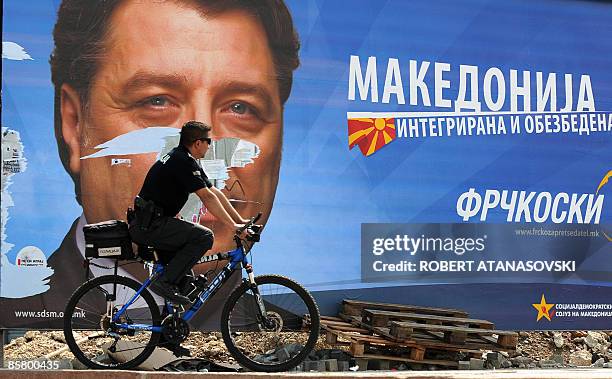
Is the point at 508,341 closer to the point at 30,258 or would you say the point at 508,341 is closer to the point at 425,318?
the point at 425,318

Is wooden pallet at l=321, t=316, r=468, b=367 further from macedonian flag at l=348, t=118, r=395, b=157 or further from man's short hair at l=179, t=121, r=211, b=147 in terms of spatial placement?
man's short hair at l=179, t=121, r=211, b=147

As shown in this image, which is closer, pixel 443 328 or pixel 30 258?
pixel 30 258

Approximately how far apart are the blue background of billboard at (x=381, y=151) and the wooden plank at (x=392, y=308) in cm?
9

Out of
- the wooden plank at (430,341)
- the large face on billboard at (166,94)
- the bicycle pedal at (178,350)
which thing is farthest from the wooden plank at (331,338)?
the bicycle pedal at (178,350)

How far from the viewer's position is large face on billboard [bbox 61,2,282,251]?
7516 millimetres

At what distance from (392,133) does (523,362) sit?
9.07 ft

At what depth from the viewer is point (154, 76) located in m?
7.57

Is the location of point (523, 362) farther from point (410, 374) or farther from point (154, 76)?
point (154, 76)

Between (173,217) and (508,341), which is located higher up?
(173,217)

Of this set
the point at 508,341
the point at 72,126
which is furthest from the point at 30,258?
the point at 508,341

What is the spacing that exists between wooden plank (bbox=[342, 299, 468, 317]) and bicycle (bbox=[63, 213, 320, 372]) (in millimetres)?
1351

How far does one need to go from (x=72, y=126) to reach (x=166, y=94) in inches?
36.1

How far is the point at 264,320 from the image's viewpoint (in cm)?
648

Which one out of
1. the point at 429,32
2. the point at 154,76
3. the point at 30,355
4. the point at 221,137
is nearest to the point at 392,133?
the point at 429,32
